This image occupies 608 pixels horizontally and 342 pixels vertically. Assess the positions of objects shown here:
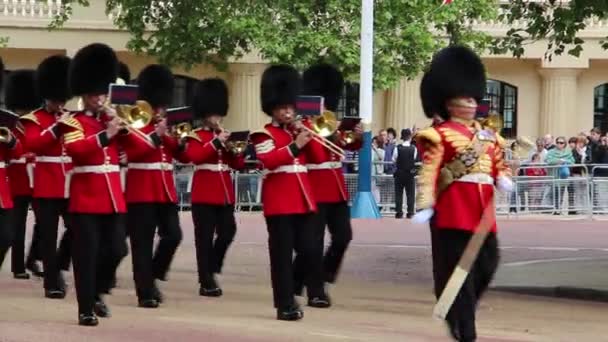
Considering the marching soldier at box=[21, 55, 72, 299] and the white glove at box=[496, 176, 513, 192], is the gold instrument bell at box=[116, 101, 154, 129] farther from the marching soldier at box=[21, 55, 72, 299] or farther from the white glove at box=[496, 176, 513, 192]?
the white glove at box=[496, 176, 513, 192]

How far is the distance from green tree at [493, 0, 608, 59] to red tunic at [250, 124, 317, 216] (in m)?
4.00

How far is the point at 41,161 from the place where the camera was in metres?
12.5

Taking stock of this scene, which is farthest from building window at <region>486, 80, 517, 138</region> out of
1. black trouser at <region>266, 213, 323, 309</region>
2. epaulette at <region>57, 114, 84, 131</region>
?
epaulette at <region>57, 114, 84, 131</region>

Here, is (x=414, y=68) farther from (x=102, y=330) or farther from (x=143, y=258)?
(x=102, y=330)

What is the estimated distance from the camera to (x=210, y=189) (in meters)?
12.8

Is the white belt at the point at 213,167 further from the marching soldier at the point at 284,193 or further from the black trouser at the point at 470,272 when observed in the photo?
the black trouser at the point at 470,272

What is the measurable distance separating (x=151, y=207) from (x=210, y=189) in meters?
0.91

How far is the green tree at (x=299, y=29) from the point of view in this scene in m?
25.0

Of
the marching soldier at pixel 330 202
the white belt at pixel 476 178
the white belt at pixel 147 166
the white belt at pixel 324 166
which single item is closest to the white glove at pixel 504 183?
the white belt at pixel 476 178

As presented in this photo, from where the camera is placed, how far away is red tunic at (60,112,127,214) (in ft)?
33.5

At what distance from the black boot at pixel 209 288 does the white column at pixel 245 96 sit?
62.7ft

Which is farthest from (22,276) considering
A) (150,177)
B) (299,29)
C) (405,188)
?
(299,29)

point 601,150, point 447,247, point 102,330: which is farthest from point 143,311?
point 601,150

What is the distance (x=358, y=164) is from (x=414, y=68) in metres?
5.12
